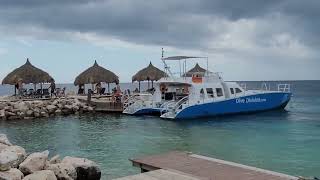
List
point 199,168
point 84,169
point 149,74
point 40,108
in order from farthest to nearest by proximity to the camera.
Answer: point 149,74, point 40,108, point 84,169, point 199,168

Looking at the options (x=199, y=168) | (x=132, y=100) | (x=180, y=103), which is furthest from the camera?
(x=132, y=100)

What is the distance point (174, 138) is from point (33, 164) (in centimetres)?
1163

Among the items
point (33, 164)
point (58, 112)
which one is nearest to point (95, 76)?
point (58, 112)

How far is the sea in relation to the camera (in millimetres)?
15516

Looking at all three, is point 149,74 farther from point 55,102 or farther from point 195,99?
point 195,99

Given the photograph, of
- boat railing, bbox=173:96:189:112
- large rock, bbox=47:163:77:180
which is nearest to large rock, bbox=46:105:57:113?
boat railing, bbox=173:96:189:112

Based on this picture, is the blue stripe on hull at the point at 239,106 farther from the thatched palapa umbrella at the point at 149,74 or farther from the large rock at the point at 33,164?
the large rock at the point at 33,164

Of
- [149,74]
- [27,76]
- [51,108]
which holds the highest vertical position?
[149,74]

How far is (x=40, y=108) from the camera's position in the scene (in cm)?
3247

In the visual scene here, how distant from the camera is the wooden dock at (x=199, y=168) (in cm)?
934

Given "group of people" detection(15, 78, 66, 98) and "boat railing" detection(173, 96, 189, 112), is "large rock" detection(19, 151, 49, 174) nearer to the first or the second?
"boat railing" detection(173, 96, 189, 112)

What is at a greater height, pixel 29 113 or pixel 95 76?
pixel 95 76

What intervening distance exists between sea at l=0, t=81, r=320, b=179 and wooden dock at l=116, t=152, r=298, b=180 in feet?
7.15

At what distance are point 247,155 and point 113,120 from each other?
47.7 ft
